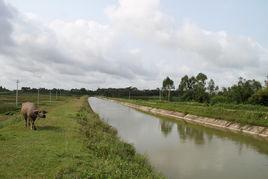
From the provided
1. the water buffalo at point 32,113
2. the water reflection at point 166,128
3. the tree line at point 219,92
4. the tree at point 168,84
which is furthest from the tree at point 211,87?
the water buffalo at point 32,113

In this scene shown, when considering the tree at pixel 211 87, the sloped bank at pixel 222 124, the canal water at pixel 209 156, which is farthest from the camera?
the tree at pixel 211 87

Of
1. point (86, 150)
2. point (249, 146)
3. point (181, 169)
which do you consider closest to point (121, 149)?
point (86, 150)

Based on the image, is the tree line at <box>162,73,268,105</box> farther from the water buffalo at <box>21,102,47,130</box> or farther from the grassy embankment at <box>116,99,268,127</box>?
the water buffalo at <box>21,102,47,130</box>

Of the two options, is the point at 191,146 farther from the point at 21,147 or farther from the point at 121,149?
the point at 21,147

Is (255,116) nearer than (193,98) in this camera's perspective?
Yes

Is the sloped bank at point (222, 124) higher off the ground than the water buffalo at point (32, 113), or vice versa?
the water buffalo at point (32, 113)

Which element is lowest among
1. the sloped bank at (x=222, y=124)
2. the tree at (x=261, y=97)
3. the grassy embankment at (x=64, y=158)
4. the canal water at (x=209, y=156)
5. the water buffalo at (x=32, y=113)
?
the canal water at (x=209, y=156)

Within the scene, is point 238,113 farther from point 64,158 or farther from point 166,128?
point 64,158

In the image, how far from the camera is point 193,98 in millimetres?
87375

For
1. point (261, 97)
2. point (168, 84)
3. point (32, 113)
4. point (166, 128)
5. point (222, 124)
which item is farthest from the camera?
point (168, 84)

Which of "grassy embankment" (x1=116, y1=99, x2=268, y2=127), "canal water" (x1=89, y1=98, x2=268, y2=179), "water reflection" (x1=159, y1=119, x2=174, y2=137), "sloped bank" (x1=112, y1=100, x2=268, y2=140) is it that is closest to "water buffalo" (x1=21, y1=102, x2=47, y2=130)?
"canal water" (x1=89, y1=98, x2=268, y2=179)

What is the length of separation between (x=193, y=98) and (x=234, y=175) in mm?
70868

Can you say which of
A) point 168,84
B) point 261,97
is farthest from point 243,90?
point 168,84

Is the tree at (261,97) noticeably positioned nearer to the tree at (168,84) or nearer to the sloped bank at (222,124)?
the sloped bank at (222,124)
